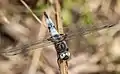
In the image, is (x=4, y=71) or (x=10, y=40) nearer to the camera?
(x=4, y=71)

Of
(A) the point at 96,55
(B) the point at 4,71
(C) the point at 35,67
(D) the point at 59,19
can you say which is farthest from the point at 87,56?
(D) the point at 59,19

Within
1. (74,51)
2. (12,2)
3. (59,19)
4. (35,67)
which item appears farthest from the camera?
(12,2)

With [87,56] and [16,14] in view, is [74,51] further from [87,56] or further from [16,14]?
[16,14]

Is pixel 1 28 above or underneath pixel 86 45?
above

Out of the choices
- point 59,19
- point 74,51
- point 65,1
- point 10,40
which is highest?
point 65,1

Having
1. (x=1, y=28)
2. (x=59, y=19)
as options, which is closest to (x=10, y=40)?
(x=1, y=28)

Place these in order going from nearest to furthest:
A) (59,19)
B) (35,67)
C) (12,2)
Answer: (59,19) < (35,67) < (12,2)
